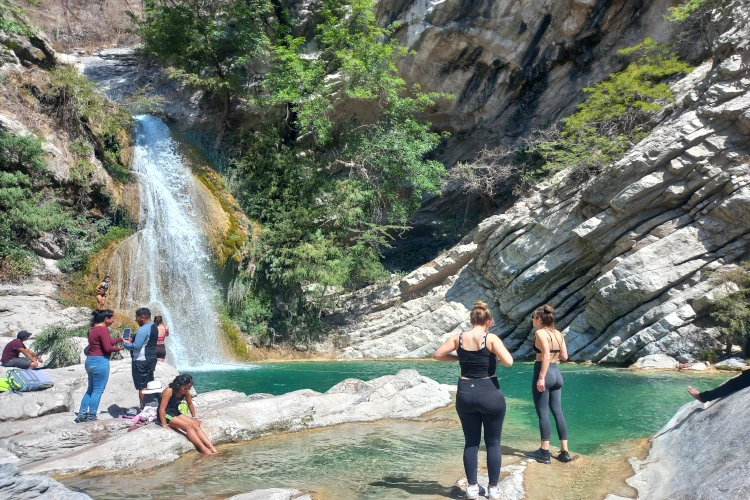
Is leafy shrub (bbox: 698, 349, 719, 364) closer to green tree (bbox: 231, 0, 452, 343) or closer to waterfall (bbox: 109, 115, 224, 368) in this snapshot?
green tree (bbox: 231, 0, 452, 343)

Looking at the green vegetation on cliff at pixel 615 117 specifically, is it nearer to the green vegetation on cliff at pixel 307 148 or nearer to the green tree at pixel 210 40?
the green vegetation on cliff at pixel 307 148

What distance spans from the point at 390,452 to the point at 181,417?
8.00 feet

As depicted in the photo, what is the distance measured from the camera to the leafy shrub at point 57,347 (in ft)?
33.4

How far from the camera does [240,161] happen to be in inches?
899

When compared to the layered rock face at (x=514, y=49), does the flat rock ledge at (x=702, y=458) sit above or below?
below

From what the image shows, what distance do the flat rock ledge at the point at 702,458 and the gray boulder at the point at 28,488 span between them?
14.1ft

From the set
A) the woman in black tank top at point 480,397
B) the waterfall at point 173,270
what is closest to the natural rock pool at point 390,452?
the woman in black tank top at point 480,397

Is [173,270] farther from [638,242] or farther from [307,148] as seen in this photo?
[638,242]

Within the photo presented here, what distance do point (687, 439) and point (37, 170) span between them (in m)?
18.1

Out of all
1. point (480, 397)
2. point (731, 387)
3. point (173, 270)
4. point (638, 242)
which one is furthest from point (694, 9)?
point (480, 397)

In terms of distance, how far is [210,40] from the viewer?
22.5m

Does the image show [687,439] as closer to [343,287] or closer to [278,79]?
[343,287]

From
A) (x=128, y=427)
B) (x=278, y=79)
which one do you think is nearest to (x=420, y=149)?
(x=278, y=79)

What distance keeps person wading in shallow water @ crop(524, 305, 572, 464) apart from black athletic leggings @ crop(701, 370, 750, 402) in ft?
4.39
